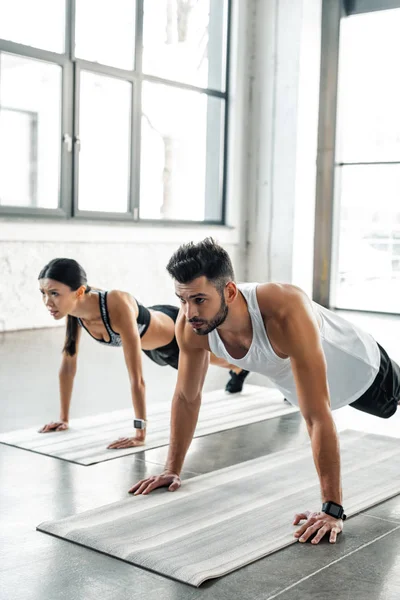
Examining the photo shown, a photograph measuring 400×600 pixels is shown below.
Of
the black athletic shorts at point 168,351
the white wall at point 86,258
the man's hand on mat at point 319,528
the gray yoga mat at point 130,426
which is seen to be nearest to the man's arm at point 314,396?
the man's hand on mat at point 319,528

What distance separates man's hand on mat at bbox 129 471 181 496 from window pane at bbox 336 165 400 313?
6107 mm

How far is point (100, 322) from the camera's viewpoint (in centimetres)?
301

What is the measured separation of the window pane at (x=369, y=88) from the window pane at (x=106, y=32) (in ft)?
8.07

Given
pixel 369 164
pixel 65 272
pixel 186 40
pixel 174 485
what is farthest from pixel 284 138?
pixel 174 485

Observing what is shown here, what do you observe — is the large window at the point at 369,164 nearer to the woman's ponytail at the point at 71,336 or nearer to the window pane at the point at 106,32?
the window pane at the point at 106,32

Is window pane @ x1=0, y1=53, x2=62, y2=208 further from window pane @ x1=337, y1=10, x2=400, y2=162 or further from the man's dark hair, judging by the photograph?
the man's dark hair

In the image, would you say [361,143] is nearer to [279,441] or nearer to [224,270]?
[279,441]

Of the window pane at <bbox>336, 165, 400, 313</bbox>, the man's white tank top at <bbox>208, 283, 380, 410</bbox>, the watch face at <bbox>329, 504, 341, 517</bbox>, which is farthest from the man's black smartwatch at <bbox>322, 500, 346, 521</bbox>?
the window pane at <bbox>336, 165, 400, 313</bbox>

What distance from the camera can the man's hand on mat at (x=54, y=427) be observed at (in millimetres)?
3107

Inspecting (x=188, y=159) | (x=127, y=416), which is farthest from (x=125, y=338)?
(x=188, y=159)

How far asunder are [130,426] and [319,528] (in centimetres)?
141

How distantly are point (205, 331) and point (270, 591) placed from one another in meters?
0.63

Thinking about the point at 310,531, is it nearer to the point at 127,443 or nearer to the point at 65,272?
the point at 127,443

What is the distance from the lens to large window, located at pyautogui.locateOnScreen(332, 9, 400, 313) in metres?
8.05
